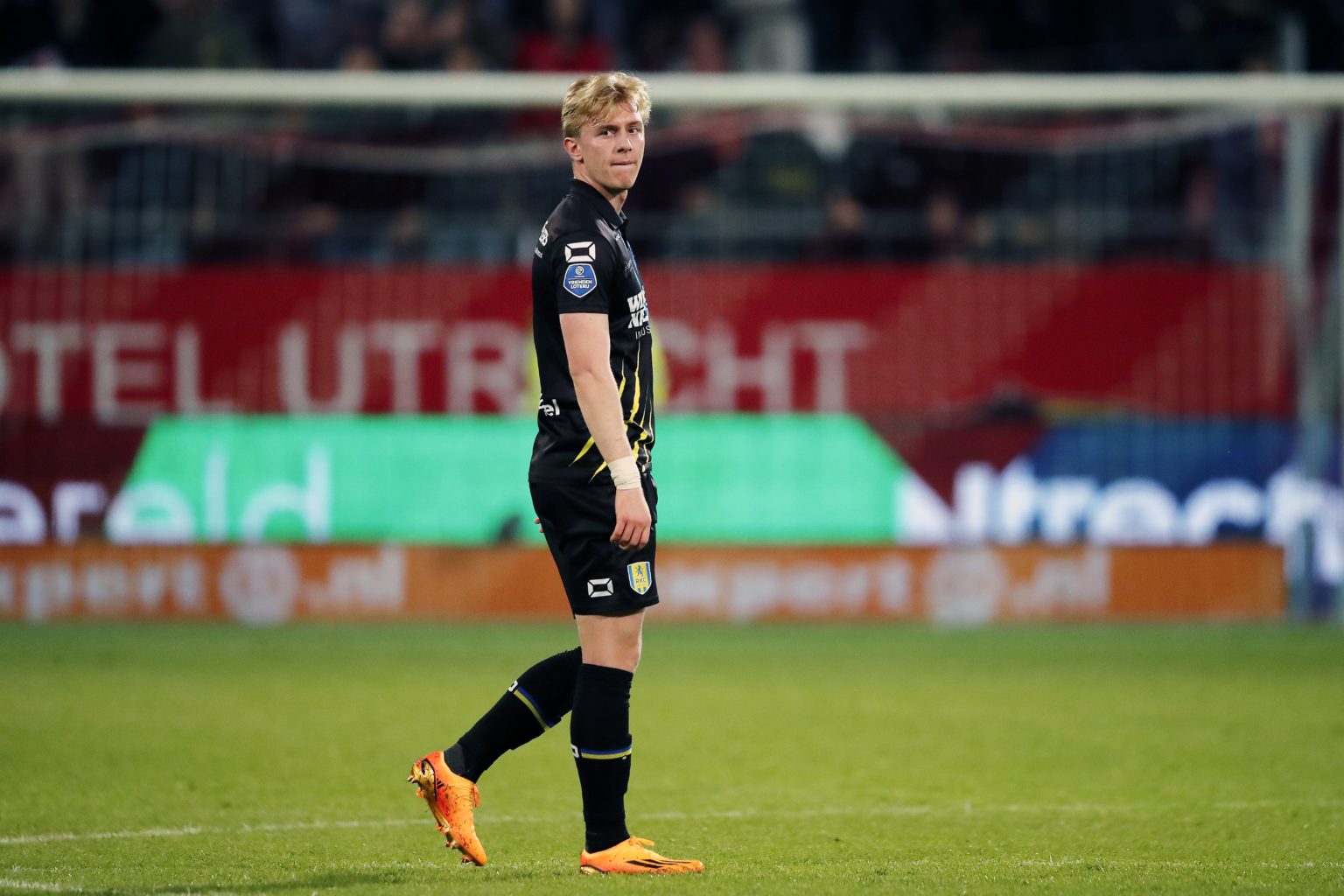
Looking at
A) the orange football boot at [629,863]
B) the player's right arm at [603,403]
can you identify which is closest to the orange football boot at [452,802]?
the orange football boot at [629,863]

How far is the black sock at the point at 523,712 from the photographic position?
215 inches

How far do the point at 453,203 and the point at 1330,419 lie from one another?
6.10m

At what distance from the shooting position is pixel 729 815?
6375 millimetres

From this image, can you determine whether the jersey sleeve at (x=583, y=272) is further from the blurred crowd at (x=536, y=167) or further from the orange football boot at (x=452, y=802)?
the blurred crowd at (x=536, y=167)

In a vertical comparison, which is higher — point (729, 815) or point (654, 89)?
point (654, 89)

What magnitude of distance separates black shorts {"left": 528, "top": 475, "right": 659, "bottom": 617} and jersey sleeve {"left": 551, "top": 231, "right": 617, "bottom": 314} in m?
0.45

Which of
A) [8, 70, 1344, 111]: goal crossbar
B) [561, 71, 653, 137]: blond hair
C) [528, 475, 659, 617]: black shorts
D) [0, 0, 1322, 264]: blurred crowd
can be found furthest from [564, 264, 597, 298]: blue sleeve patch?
[0, 0, 1322, 264]: blurred crowd

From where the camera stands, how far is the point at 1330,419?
43.1 ft

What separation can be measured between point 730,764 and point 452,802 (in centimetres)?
236

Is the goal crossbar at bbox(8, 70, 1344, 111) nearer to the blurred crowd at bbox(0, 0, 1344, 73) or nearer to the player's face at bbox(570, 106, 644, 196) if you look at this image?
the blurred crowd at bbox(0, 0, 1344, 73)

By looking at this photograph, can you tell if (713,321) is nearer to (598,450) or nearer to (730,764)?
(730,764)

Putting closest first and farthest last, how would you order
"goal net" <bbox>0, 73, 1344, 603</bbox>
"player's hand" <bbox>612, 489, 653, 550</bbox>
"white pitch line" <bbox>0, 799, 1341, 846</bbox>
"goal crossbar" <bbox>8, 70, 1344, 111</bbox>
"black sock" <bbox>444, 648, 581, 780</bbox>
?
"player's hand" <bbox>612, 489, 653, 550</bbox> → "black sock" <bbox>444, 648, 581, 780</bbox> → "white pitch line" <bbox>0, 799, 1341, 846</bbox> → "goal crossbar" <bbox>8, 70, 1344, 111</bbox> → "goal net" <bbox>0, 73, 1344, 603</bbox>

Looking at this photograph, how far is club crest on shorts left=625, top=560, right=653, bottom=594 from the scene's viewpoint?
202 inches

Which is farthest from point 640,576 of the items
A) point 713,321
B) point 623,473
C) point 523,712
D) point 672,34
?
point 672,34
